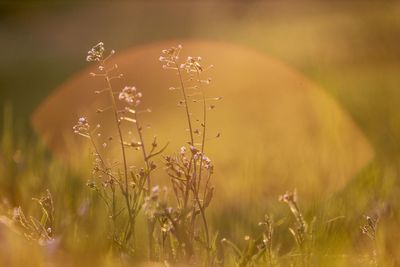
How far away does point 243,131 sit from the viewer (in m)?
6.32

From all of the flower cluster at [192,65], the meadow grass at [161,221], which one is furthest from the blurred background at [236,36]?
the flower cluster at [192,65]

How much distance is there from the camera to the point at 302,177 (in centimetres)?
334

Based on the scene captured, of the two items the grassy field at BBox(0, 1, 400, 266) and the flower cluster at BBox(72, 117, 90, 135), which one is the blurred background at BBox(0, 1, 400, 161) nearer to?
the grassy field at BBox(0, 1, 400, 266)

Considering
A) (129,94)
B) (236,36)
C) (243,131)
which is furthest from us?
(236,36)

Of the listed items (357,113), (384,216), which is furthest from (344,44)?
(384,216)

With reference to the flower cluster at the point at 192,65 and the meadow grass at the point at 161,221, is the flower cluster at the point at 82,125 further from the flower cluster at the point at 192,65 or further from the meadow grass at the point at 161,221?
the flower cluster at the point at 192,65

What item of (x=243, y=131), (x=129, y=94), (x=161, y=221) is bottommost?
(x=243, y=131)

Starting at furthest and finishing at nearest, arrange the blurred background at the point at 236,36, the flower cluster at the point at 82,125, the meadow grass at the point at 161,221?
the blurred background at the point at 236,36, the flower cluster at the point at 82,125, the meadow grass at the point at 161,221

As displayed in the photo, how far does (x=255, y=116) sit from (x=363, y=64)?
1.86 metres

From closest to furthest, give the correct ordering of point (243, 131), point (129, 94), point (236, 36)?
point (129, 94) → point (243, 131) → point (236, 36)

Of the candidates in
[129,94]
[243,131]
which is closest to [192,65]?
[129,94]

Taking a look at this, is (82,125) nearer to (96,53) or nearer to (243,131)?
(96,53)

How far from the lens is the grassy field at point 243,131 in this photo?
1805 mm

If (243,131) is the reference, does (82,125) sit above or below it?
above
